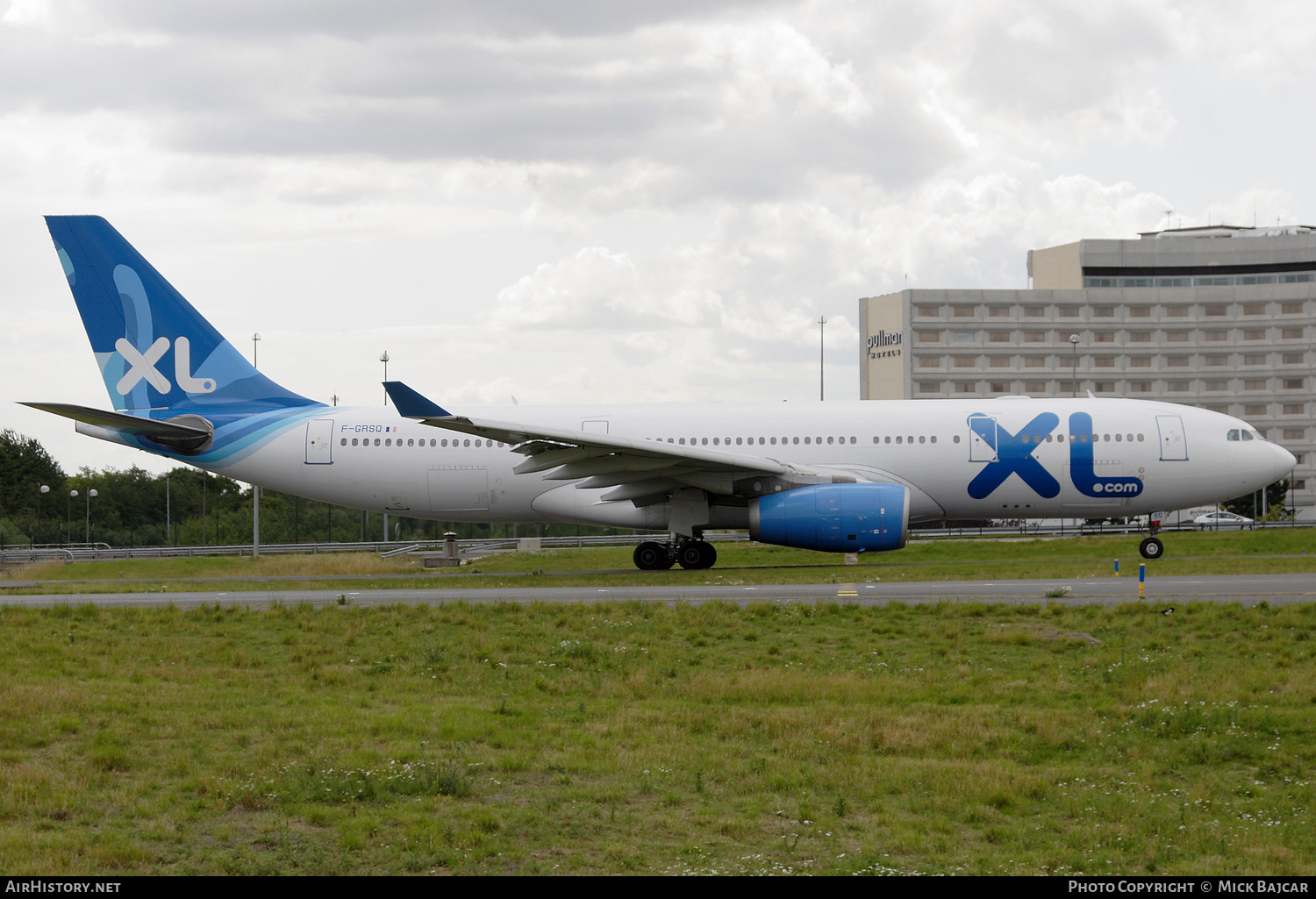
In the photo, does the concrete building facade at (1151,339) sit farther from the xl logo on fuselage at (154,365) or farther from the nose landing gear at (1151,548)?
the xl logo on fuselage at (154,365)

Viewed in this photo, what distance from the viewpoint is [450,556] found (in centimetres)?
3675

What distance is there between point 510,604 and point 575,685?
245 inches

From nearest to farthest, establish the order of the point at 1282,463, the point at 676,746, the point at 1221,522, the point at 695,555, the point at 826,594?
the point at 676,746 → the point at 826,594 → the point at 695,555 → the point at 1282,463 → the point at 1221,522

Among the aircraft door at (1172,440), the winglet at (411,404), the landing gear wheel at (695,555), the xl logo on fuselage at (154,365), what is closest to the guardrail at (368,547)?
the xl logo on fuselage at (154,365)

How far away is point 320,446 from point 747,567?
35.6 feet

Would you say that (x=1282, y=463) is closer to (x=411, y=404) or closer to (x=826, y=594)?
(x=826, y=594)

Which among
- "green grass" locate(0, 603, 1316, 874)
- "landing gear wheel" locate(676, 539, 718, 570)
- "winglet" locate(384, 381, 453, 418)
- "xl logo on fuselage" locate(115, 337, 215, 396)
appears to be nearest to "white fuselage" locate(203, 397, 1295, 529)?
"landing gear wheel" locate(676, 539, 718, 570)

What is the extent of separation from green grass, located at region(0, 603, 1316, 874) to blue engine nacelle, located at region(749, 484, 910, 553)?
7824mm

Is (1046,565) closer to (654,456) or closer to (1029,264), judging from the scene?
(654,456)

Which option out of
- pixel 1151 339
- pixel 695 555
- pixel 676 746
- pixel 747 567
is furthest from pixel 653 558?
pixel 1151 339

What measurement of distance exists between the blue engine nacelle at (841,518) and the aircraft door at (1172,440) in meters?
6.64

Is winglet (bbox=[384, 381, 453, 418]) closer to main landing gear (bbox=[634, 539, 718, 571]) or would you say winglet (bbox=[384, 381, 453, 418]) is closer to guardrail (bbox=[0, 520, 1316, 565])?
main landing gear (bbox=[634, 539, 718, 571])

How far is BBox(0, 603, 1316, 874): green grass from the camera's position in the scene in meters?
7.20

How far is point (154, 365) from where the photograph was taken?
2766 centimetres
